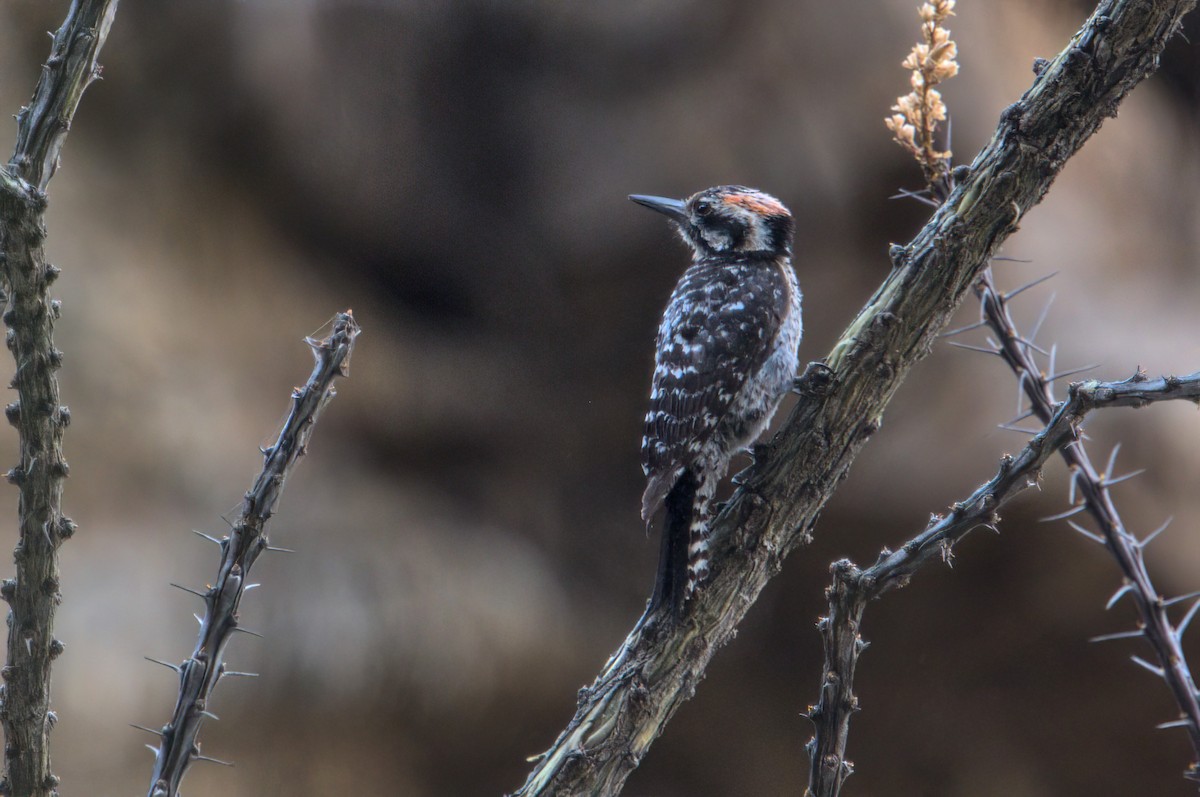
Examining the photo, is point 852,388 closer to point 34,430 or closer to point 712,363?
point 712,363

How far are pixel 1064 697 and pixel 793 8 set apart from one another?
4.00 metres

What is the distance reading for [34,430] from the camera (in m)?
1.70

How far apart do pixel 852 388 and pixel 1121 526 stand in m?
0.64

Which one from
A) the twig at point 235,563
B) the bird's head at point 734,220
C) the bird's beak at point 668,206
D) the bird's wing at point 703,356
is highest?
the bird's beak at point 668,206

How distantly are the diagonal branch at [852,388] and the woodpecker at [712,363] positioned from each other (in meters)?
0.10

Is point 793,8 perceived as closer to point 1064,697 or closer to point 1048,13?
point 1048,13

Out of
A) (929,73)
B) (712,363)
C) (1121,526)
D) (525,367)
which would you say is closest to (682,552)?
(712,363)

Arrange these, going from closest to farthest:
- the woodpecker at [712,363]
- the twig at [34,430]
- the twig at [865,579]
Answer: the twig at [34,430]
the twig at [865,579]
the woodpecker at [712,363]

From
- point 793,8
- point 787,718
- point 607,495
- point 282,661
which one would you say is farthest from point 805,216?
point 282,661

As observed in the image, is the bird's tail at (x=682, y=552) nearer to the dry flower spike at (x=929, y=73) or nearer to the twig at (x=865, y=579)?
the twig at (x=865, y=579)

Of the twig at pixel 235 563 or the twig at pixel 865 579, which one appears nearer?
the twig at pixel 235 563

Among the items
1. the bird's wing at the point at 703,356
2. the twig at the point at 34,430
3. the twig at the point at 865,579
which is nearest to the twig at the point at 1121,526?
the twig at the point at 865,579

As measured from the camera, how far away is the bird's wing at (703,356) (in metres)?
2.55

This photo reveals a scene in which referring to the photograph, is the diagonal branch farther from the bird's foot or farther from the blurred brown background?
the blurred brown background
